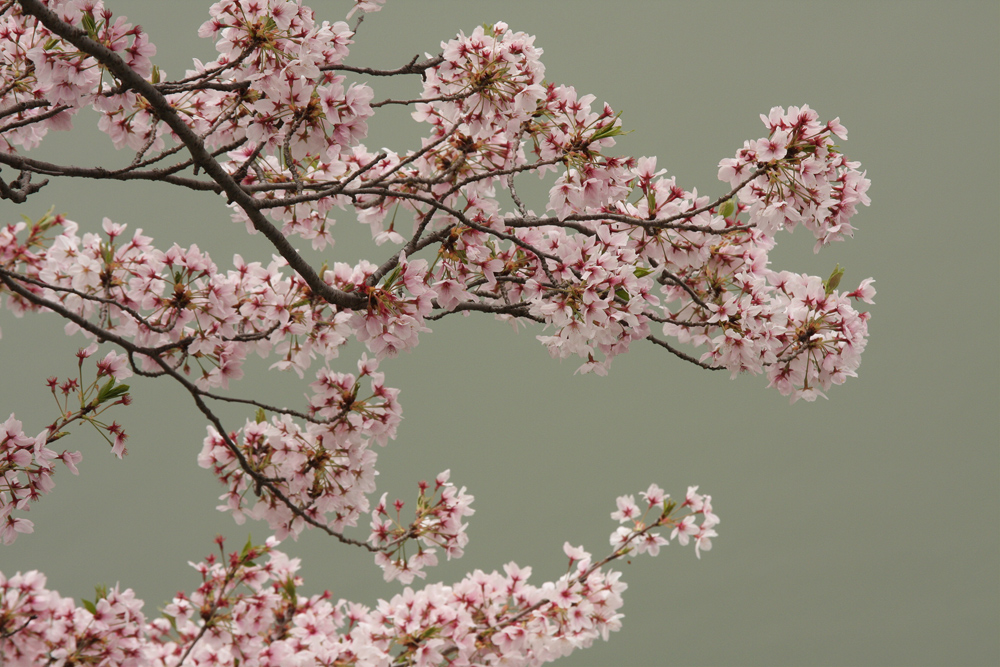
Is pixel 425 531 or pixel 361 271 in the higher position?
pixel 361 271

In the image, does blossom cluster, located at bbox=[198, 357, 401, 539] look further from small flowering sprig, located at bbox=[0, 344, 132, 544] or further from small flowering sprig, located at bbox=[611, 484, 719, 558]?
small flowering sprig, located at bbox=[611, 484, 719, 558]

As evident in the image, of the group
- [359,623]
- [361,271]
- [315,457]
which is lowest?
[359,623]

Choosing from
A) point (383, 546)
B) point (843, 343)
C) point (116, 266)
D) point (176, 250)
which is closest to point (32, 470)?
point (116, 266)

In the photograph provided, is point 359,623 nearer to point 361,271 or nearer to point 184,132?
point 361,271

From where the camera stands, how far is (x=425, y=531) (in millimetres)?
1943

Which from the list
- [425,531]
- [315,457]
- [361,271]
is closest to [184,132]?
[361,271]

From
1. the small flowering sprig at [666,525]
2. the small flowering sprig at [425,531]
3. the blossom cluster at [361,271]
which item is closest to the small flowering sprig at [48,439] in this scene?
the blossom cluster at [361,271]

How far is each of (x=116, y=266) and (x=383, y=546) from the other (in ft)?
2.85

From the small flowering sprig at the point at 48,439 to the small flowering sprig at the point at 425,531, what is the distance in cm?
66

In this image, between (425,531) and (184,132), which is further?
(425,531)

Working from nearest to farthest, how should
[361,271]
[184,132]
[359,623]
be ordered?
[184,132] < [361,271] < [359,623]

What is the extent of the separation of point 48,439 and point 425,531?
839 mm

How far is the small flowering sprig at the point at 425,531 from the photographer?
1946 millimetres

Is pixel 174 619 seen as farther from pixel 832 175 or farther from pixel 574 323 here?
pixel 832 175
